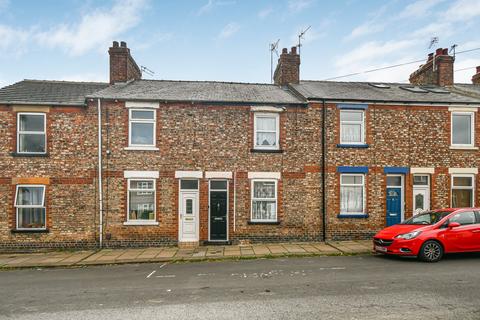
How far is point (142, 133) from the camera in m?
13.2

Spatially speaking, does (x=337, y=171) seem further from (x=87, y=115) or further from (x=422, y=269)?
(x=87, y=115)

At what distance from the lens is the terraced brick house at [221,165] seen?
12.7 meters

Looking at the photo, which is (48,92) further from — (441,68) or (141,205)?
(441,68)

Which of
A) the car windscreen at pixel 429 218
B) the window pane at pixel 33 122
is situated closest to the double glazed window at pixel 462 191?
the car windscreen at pixel 429 218

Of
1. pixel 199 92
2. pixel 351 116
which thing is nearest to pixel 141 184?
pixel 199 92

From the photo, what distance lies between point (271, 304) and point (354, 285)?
226cm

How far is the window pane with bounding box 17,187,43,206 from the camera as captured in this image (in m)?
12.7

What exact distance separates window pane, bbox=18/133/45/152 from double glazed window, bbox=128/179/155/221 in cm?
367

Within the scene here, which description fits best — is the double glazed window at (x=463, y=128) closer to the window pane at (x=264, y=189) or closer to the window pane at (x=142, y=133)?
the window pane at (x=264, y=189)

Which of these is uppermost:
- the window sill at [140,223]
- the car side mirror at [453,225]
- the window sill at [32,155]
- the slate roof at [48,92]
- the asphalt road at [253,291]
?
the slate roof at [48,92]

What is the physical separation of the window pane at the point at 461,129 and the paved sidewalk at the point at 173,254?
594 cm

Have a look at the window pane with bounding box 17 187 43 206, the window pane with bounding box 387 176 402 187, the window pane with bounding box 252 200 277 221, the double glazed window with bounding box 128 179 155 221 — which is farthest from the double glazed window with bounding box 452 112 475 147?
the window pane with bounding box 17 187 43 206

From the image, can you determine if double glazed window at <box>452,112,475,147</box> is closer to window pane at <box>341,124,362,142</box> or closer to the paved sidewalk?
window pane at <box>341,124,362,142</box>

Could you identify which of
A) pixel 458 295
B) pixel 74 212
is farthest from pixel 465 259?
pixel 74 212
